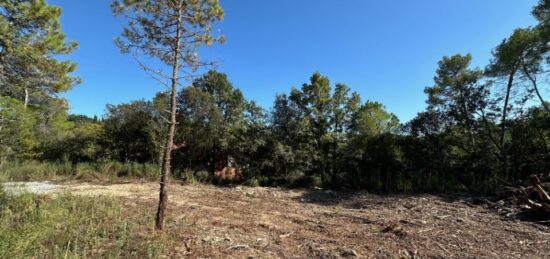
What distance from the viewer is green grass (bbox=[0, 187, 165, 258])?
295cm

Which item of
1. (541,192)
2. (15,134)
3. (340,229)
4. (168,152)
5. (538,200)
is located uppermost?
(15,134)

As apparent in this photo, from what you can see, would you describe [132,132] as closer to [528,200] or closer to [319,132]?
[319,132]

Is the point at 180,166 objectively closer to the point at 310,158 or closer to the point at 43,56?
the point at 310,158

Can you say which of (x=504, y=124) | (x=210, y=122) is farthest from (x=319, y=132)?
(x=504, y=124)

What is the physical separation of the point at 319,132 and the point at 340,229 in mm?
6479

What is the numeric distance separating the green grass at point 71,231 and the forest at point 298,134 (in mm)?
4339

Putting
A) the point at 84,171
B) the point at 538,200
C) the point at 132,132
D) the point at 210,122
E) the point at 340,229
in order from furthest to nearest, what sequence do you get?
the point at 132,132
the point at 210,122
the point at 84,171
the point at 538,200
the point at 340,229

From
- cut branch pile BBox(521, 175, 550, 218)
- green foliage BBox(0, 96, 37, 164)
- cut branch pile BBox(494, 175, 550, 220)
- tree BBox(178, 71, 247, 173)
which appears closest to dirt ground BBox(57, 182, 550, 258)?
cut branch pile BBox(494, 175, 550, 220)

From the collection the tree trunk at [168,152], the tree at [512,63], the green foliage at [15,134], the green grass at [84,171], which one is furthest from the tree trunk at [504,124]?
the green foliage at [15,134]

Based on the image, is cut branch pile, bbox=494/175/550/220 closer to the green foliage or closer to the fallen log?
the fallen log

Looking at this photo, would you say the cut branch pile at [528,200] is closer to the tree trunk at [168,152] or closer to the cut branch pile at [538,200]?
the cut branch pile at [538,200]

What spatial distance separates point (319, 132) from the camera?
10984 mm

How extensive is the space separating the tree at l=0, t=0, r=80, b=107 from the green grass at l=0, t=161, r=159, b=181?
9.16 ft

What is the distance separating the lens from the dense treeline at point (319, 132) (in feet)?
30.5
